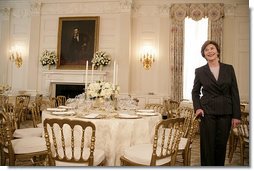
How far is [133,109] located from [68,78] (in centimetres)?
350

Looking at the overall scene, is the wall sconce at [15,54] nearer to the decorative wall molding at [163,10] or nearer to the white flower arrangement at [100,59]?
the white flower arrangement at [100,59]

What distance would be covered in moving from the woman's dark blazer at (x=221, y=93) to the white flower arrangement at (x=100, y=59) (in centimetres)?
412

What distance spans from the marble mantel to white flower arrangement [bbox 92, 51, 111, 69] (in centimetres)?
24

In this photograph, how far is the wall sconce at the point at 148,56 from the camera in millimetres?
6020

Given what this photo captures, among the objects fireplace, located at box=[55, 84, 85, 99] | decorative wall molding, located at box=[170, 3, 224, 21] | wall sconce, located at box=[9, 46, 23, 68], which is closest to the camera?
wall sconce, located at box=[9, 46, 23, 68]

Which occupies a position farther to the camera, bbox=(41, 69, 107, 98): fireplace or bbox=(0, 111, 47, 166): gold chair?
bbox=(41, 69, 107, 98): fireplace

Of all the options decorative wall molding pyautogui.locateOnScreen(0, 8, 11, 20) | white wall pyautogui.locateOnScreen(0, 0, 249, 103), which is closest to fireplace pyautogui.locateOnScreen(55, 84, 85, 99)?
white wall pyautogui.locateOnScreen(0, 0, 249, 103)

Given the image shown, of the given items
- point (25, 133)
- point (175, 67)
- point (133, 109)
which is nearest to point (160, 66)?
point (175, 67)

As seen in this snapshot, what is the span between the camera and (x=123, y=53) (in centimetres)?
607

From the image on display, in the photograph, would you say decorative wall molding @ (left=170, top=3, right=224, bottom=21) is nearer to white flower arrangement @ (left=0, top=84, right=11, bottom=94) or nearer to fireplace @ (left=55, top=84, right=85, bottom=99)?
fireplace @ (left=55, top=84, right=85, bottom=99)

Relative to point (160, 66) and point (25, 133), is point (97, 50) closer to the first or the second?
point (160, 66)

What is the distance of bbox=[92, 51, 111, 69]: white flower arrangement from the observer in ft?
19.3

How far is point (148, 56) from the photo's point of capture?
237 inches

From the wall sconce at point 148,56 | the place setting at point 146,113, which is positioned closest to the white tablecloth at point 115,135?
the place setting at point 146,113
